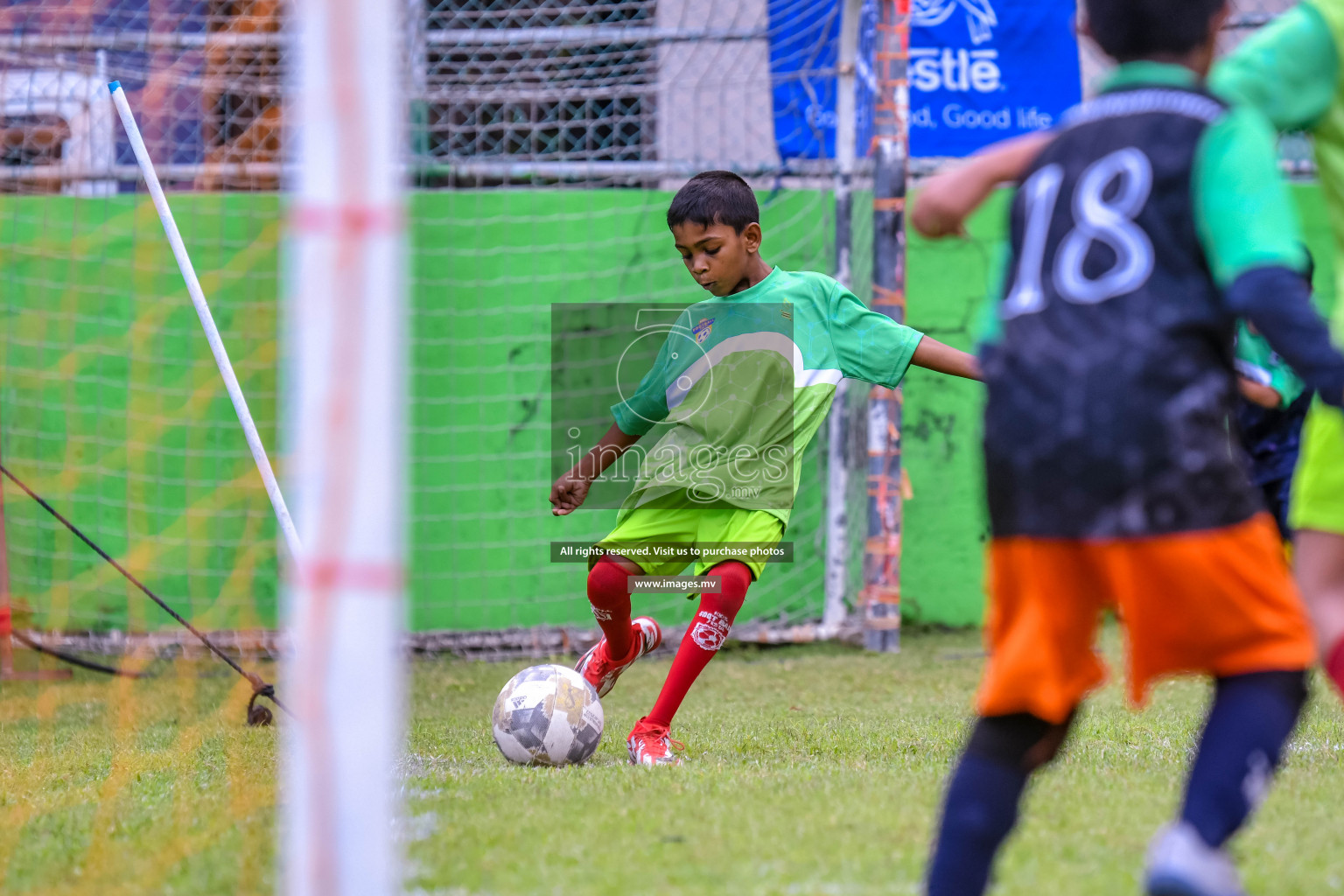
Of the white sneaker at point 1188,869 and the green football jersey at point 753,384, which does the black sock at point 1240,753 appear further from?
the green football jersey at point 753,384

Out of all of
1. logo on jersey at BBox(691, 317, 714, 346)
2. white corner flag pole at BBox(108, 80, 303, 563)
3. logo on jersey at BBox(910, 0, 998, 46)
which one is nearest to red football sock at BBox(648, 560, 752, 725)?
logo on jersey at BBox(691, 317, 714, 346)

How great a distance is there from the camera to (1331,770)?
11.4ft

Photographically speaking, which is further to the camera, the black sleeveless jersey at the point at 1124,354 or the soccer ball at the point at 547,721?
the soccer ball at the point at 547,721

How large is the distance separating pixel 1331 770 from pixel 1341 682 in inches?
62.2

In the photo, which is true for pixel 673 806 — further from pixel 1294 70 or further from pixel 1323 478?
pixel 1294 70

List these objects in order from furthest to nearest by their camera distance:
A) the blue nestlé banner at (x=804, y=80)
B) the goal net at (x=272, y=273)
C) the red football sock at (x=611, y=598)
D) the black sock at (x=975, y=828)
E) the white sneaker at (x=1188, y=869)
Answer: the blue nestlé banner at (x=804, y=80) → the goal net at (x=272, y=273) → the red football sock at (x=611, y=598) → the black sock at (x=975, y=828) → the white sneaker at (x=1188, y=869)

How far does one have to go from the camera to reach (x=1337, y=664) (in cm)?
209

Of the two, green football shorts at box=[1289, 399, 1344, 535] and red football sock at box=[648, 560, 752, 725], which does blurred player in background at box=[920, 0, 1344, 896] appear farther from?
red football sock at box=[648, 560, 752, 725]

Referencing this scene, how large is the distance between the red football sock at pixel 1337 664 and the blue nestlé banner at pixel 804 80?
5618mm

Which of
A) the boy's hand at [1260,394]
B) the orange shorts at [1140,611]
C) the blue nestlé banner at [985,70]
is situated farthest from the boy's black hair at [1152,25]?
the blue nestlé banner at [985,70]

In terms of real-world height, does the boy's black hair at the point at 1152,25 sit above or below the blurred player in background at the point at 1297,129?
above

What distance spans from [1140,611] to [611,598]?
8.13 feet

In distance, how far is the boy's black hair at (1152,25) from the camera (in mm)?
1987

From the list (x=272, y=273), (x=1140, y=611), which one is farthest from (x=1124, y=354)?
(x=272, y=273)
